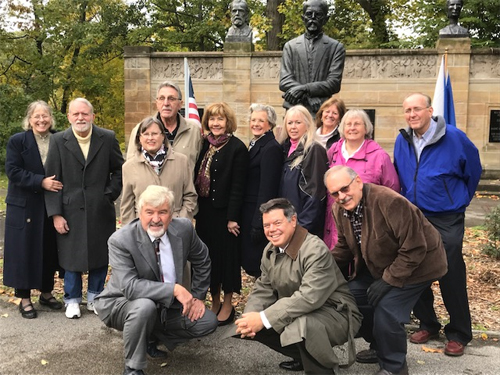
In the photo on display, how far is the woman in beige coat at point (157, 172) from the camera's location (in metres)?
4.75

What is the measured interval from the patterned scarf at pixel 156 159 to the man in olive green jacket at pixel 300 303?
1205 millimetres

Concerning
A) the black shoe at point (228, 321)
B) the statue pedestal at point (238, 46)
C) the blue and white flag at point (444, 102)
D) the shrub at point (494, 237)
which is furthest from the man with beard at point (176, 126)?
the statue pedestal at point (238, 46)

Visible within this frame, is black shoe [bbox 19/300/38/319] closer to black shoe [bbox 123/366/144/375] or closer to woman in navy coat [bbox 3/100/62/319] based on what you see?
woman in navy coat [bbox 3/100/62/319]

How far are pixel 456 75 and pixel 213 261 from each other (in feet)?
41.9

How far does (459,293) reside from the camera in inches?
180

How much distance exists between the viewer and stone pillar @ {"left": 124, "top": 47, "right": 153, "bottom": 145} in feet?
55.2

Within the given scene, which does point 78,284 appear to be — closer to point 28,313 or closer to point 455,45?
point 28,313

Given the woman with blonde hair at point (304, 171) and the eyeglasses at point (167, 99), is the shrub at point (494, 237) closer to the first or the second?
the woman with blonde hair at point (304, 171)

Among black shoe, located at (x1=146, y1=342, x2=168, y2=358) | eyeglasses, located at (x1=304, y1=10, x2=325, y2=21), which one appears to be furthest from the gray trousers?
eyeglasses, located at (x1=304, y1=10, x2=325, y2=21)

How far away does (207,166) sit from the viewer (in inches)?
199

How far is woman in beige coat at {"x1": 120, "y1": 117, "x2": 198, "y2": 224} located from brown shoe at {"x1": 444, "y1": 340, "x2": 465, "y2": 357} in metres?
2.34

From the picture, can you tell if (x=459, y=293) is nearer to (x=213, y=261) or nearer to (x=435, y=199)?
(x=435, y=199)

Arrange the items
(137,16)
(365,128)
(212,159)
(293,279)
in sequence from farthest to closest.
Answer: (137,16) < (212,159) < (365,128) < (293,279)

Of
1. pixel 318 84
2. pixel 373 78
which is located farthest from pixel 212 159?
pixel 373 78
